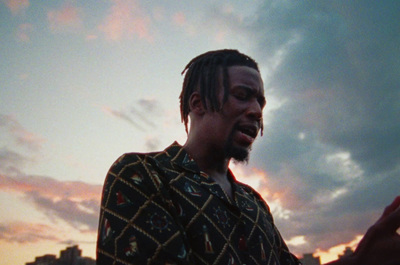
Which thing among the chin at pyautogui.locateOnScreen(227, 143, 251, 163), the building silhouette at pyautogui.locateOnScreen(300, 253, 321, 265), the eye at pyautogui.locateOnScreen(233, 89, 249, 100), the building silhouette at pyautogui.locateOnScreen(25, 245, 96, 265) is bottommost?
the chin at pyautogui.locateOnScreen(227, 143, 251, 163)

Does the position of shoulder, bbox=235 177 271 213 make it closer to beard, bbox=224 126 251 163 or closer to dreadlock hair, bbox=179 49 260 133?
beard, bbox=224 126 251 163

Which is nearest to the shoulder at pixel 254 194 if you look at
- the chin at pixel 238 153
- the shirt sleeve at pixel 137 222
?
the chin at pixel 238 153

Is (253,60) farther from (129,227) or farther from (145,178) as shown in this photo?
(129,227)

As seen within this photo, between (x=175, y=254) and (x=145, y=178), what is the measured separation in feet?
1.81

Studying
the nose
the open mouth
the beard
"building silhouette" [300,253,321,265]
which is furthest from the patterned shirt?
"building silhouette" [300,253,321,265]

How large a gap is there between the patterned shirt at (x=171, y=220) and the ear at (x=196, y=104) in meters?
0.64

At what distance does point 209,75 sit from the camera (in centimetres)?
363

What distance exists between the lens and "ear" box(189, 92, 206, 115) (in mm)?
3496

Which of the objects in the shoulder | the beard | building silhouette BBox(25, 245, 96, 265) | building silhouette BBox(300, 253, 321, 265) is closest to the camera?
the beard

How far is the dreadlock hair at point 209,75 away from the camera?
3457 millimetres

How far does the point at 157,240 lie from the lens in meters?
2.11

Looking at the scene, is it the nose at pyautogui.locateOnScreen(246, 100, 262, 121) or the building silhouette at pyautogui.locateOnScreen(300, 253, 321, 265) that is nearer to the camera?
the nose at pyautogui.locateOnScreen(246, 100, 262, 121)

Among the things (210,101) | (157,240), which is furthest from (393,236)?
(210,101)

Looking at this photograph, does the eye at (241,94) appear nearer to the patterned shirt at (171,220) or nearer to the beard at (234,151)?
the beard at (234,151)
